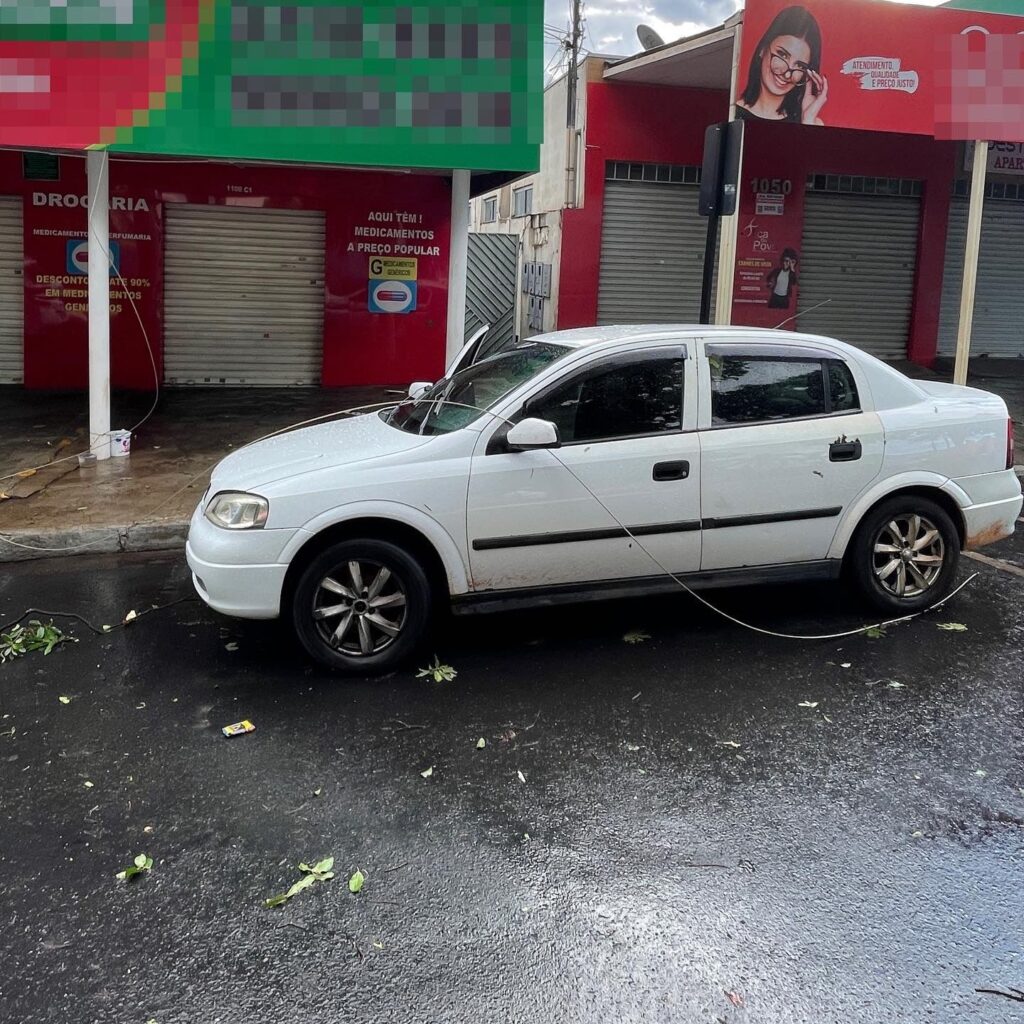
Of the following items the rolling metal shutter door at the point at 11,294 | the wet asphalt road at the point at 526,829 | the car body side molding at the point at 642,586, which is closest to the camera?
the wet asphalt road at the point at 526,829

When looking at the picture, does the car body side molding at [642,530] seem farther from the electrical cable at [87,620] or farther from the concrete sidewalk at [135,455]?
the concrete sidewalk at [135,455]

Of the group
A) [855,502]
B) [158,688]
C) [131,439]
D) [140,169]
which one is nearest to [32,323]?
[140,169]

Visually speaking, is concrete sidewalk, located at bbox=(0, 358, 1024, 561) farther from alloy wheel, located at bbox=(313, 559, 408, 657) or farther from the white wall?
the white wall

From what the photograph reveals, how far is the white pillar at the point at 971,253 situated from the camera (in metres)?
10.9

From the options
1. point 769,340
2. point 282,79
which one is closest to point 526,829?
point 769,340

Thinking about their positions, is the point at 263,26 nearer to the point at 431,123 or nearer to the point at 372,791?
the point at 431,123

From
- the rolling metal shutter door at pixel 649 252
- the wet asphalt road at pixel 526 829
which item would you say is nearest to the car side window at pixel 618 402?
the wet asphalt road at pixel 526 829

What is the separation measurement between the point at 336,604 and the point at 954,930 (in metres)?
3.03

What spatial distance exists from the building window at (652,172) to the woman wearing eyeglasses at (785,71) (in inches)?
185

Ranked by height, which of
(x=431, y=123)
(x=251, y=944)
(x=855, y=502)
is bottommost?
(x=251, y=944)

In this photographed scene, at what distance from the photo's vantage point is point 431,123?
9.02m

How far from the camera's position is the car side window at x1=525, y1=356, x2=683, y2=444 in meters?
5.16

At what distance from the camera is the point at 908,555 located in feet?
18.9

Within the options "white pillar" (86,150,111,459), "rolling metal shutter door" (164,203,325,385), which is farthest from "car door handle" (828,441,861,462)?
"rolling metal shutter door" (164,203,325,385)
